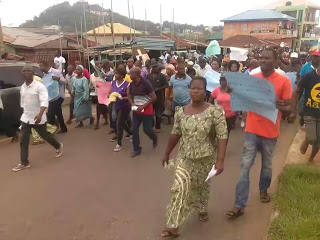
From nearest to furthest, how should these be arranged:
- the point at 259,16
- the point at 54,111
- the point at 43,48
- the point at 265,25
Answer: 1. the point at 54,111
2. the point at 43,48
3. the point at 265,25
4. the point at 259,16

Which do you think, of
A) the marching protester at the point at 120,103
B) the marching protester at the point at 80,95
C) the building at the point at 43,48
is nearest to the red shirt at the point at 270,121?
the marching protester at the point at 120,103

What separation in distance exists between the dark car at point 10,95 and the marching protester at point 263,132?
5.33 m

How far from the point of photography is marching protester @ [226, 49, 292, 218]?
3.44 meters

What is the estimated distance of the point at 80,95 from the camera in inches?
312

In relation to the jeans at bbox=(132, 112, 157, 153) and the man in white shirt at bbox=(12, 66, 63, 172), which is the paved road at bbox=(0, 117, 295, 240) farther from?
the man in white shirt at bbox=(12, 66, 63, 172)

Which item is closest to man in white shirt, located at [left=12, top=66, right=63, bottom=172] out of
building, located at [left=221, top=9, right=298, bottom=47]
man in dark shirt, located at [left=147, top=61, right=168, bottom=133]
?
man in dark shirt, located at [left=147, top=61, right=168, bottom=133]

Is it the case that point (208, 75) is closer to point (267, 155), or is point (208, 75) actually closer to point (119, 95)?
point (119, 95)

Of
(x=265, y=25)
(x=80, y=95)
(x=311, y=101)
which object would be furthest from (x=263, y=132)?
(x=265, y=25)

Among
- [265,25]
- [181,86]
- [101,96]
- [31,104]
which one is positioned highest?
[265,25]

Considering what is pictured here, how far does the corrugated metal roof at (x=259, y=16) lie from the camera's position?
42.4 meters

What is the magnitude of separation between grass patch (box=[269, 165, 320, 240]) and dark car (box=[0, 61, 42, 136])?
556cm

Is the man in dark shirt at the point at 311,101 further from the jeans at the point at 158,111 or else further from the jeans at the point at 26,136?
the jeans at the point at 26,136

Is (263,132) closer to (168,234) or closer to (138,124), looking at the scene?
(168,234)

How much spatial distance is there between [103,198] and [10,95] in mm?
4059
